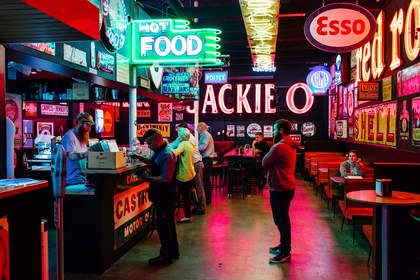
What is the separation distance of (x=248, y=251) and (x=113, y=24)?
441 cm

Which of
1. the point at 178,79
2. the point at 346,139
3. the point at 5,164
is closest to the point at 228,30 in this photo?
the point at 178,79

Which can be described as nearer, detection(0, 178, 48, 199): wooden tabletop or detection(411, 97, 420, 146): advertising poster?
detection(0, 178, 48, 199): wooden tabletop

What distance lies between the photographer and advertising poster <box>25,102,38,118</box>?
12547 millimetres

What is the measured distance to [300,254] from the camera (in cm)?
540

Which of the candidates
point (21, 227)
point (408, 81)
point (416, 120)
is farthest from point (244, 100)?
point (21, 227)

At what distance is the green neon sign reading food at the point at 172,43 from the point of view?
24.5ft

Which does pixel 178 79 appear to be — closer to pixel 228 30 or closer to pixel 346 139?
pixel 228 30

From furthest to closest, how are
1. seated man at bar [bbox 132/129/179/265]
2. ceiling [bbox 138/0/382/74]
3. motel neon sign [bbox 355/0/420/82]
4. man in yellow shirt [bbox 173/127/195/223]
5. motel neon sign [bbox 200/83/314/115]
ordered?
motel neon sign [bbox 200/83/314/115] → ceiling [bbox 138/0/382/74] → man in yellow shirt [bbox 173/127/195/223] → motel neon sign [bbox 355/0/420/82] → seated man at bar [bbox 132/129/179/265]

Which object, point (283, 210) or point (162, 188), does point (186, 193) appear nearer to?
point (162, 188)

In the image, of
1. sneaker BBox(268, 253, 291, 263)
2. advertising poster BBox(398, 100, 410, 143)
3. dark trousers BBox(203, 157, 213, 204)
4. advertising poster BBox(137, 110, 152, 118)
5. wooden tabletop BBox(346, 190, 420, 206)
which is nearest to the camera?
wooden tabletop BBox(346, 190, 420, 206)

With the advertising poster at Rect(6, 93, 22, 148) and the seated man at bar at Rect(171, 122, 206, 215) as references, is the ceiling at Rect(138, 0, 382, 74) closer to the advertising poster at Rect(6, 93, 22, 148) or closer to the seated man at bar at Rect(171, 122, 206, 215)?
the seated man at bar at Rect(171, 122, 206, 215)

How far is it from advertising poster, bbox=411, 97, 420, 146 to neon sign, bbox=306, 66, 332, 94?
7.20m

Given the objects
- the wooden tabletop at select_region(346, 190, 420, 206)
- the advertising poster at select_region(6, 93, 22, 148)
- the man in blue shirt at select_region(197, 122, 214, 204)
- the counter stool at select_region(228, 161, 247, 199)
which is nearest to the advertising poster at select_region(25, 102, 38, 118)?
the advertising poster at select_region(6, 93, 22, 148)

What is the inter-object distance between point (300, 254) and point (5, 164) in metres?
4.02
